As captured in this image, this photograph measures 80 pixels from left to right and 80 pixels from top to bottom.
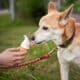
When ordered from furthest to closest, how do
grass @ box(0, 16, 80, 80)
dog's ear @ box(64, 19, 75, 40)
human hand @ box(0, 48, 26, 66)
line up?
1. grass @ box(0, 16, 80, 80)
2. dog's ear @ box(64, 19, 75, 40)
3. human hand @ box(0, 48, 26, 66)

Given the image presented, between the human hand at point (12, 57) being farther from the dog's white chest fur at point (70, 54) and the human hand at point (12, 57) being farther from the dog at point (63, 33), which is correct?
the dog's white chest fur at point (70, 54)

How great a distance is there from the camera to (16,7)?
9125 millimetres

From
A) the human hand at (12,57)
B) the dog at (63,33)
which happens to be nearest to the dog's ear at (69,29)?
the dog at (63,33)

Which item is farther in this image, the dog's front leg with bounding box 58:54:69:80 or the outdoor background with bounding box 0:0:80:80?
the outdoor background with bounding box 0:0:80:80

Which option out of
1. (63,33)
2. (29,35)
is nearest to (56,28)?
(63,33)

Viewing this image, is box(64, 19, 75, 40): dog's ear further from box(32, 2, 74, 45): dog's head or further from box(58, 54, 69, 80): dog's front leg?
box(58, 54, 69, 80): dog's front leg

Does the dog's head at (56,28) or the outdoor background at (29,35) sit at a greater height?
the dog's head at (56,28)

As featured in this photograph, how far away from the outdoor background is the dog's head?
25.1 inches

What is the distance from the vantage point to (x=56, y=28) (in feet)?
10.8

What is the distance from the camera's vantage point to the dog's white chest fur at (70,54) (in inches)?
131

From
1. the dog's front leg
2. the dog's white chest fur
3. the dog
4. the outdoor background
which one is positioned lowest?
the outdoor background

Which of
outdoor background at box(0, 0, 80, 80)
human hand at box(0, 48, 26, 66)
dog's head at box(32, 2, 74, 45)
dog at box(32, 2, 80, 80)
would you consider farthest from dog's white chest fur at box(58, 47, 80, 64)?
human hand at box(0, 48, 26, 66)

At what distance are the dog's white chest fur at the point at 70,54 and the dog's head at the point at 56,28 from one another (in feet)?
0.36

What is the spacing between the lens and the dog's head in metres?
3.27
